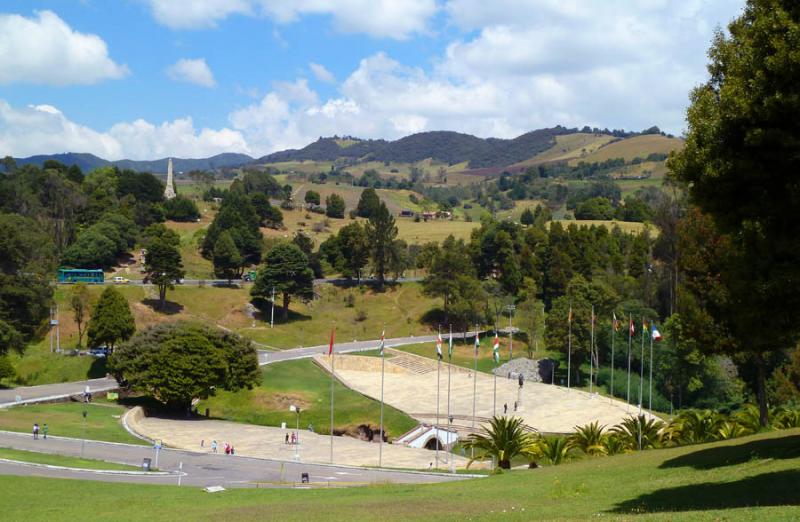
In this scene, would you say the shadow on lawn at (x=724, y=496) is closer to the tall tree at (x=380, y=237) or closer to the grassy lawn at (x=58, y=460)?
the grassy lawn at (x=58, y=460)

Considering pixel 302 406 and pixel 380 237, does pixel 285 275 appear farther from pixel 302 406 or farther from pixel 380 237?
pixel 302 406

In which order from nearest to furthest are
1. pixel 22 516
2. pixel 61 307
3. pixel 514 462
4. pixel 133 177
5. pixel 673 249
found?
pixel 22 516 → pixel 514 462 → pixel 673 249 → pixel 61 307 → pixel 133 177

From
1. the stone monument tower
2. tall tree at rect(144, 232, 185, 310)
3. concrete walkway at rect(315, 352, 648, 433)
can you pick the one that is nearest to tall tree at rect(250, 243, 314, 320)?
tall tree at rect(144, 232, 185, 310)

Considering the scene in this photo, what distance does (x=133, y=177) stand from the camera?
13425cm

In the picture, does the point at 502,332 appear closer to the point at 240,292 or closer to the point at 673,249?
the point at 673,249

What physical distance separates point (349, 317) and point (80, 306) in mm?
30976

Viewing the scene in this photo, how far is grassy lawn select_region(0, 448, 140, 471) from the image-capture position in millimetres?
36625

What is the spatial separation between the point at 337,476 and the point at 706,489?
2160cm

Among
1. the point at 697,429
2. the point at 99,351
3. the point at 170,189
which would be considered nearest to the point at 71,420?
the point at 99,351

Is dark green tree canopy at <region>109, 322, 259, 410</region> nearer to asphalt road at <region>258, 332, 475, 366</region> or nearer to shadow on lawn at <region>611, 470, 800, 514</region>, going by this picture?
asphalt road at <region>258, 332, 475, 366</region>

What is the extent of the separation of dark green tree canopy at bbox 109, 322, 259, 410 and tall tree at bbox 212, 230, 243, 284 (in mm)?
39457

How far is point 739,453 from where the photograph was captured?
2431 centimetres

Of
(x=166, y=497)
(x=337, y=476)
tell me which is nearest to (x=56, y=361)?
(x=337, y=476)

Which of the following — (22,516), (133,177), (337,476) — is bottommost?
(337,476)
